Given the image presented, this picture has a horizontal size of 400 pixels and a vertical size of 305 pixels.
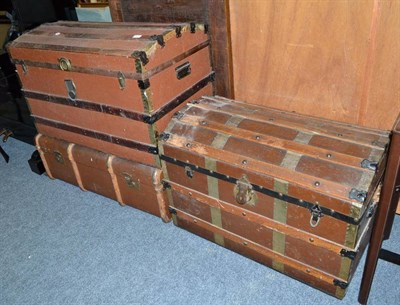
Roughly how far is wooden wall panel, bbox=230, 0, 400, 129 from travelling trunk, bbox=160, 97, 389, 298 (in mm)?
243

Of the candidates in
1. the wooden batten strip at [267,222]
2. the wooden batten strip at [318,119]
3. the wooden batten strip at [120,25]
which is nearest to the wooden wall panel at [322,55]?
the wooden batten strip at [318,119]

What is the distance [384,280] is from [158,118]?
158cm

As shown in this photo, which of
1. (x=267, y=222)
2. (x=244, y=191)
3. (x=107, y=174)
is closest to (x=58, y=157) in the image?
(x=107, y=174)

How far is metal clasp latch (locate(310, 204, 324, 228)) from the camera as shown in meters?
1.71

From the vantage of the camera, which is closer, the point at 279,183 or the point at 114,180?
the point at 279,183

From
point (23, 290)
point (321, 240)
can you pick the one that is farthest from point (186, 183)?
point (23, 290)

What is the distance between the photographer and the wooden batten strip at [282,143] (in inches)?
67.6

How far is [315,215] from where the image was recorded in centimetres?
173

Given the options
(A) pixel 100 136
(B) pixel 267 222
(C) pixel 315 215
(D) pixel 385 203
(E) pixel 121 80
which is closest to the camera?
(D) pixel 385 203

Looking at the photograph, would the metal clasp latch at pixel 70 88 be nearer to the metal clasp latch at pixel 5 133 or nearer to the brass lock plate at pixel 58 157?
→ the brass lock plate at pixel 58 157

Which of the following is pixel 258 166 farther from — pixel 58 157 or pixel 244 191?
pixel 58 157

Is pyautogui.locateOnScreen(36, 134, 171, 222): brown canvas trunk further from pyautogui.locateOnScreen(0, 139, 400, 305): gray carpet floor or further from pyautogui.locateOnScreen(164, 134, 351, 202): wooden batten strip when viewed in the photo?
pyautogui.locateOnScreen(164, 134, 351, 202): wooden batten strip

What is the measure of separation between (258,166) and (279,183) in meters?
0.14

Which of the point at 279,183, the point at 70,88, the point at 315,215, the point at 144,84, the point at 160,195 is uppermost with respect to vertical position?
the point at 144,84
